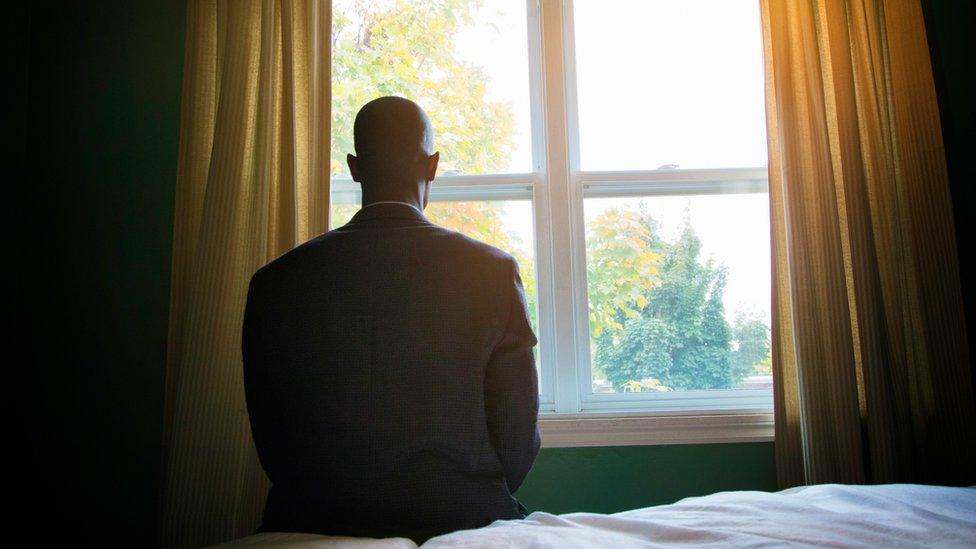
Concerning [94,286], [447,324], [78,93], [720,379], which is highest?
[78,93]

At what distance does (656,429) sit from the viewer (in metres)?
2.15

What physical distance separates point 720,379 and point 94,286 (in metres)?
2.23

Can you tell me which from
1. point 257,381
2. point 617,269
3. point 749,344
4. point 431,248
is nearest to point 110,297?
point 257,381

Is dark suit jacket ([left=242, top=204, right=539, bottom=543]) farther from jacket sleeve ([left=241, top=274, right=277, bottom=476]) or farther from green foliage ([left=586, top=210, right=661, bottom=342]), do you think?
green foliage ([left=586, top=210, right=661, bottom=342])

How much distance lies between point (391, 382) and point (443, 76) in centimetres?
156

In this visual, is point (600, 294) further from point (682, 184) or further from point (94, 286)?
point (94, 286)

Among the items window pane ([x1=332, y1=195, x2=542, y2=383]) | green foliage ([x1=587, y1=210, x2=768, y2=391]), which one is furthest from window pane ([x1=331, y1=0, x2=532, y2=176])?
green foliage ([x1=587, y1=210, x2=768, y2=391])

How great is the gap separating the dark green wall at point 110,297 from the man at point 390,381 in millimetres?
1038

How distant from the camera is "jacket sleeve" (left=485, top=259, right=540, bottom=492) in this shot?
47.8 inches

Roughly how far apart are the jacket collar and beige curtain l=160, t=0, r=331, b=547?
81 centimetres

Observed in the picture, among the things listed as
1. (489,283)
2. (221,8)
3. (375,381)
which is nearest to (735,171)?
(489,283)

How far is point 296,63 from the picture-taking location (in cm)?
217

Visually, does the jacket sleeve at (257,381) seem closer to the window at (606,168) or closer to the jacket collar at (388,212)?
the jacket collar at (388,212)

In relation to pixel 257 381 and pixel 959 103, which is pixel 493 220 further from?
pixel 959 103
